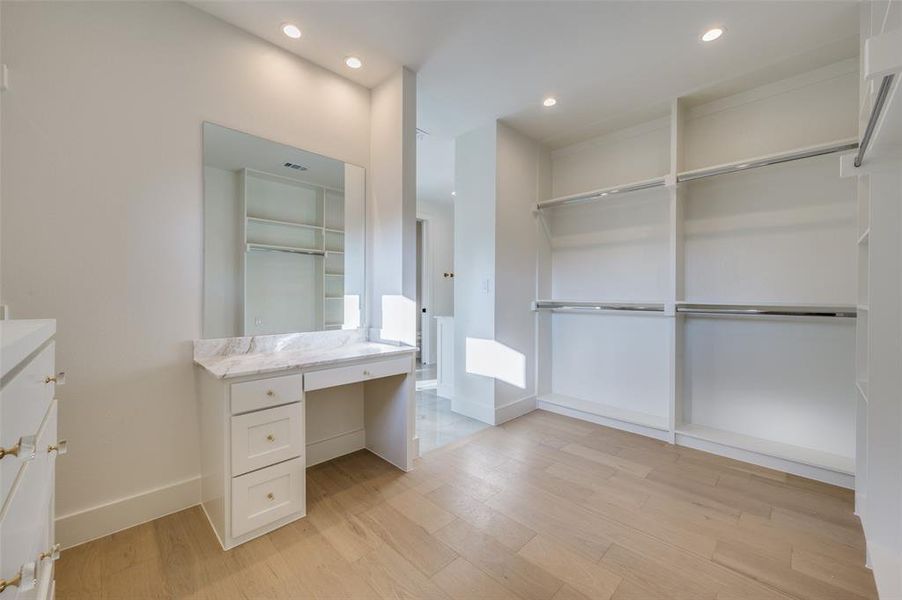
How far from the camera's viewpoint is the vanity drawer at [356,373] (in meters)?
1.86

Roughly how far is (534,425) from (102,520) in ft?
9.15

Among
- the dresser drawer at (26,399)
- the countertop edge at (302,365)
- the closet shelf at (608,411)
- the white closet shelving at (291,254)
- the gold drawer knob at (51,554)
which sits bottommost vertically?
the closet shelf at (608,411)

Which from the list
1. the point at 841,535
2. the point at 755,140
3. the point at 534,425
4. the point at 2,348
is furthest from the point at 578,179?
the point at 2,348

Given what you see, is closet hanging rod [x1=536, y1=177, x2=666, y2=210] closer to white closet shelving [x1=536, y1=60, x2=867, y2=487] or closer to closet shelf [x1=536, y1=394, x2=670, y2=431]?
white closet shelving [x1=536, y1=60, x2=867, y2=487]

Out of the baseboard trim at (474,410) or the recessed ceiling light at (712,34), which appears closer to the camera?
the recessed ceiling light at (712,34)

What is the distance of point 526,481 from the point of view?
2.18 meters

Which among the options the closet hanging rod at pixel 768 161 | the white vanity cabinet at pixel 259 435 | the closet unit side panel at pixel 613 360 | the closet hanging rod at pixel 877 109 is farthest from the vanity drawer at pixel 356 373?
the closet hanging rod at pixel 768 161

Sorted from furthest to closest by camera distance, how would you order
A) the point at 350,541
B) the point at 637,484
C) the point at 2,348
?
1. the point at 637,484
2. the point at 350,541
3. the point at 2,348

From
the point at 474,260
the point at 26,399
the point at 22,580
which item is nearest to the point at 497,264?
the point at 474,260

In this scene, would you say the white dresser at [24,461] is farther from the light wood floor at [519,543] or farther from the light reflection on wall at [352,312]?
the light reflection on wall at [352,312]

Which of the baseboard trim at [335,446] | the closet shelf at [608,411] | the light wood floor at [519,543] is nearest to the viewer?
the light wood floor at [519,543]

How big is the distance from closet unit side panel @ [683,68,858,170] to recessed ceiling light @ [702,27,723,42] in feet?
2.55

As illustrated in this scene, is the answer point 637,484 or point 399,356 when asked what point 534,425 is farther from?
point 399,356

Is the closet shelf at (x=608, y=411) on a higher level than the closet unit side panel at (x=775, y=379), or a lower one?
lower
